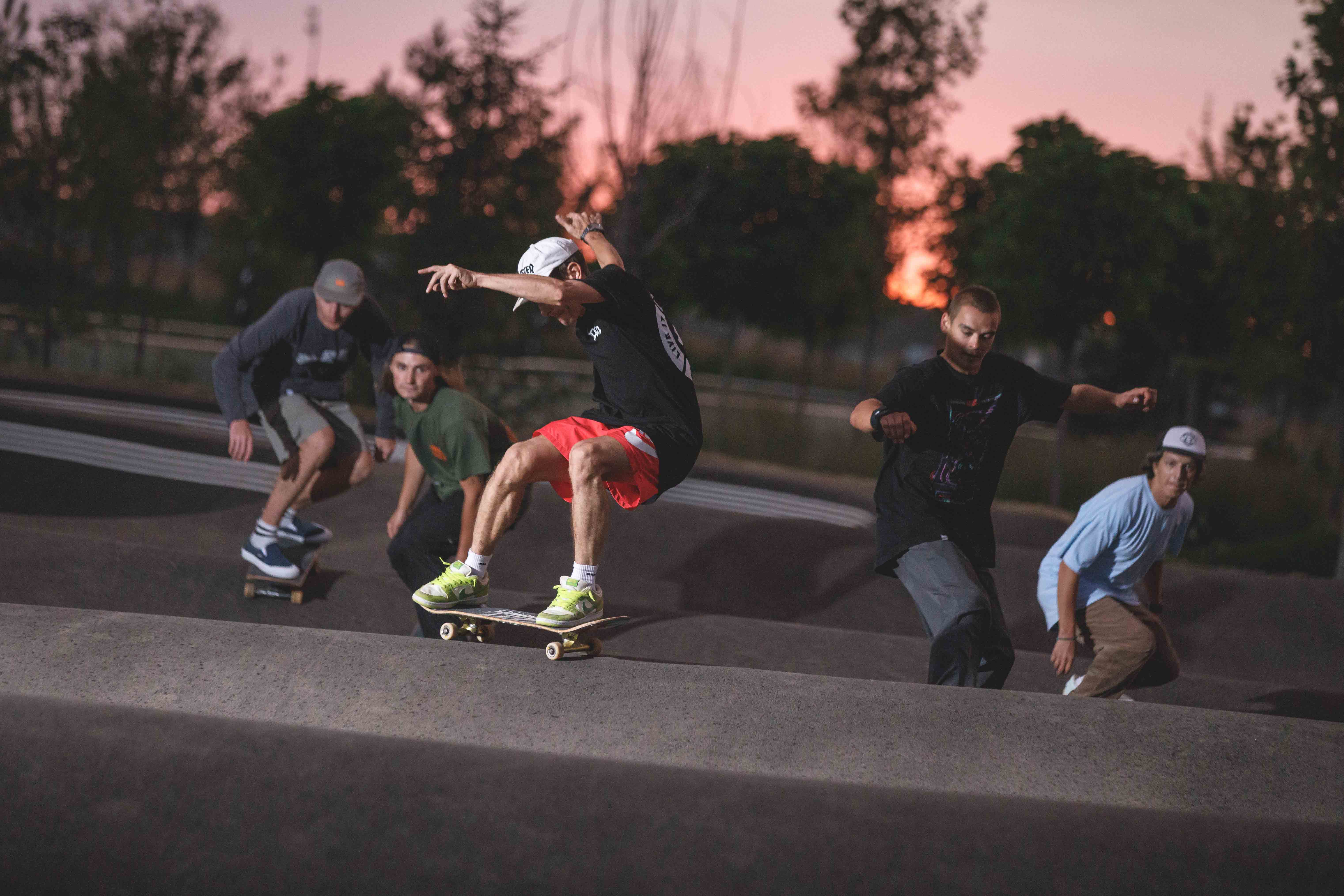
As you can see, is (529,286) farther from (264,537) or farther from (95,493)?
(95,493)

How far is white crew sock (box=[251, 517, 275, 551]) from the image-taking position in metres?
6.22

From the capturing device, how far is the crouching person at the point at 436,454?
5.77 metres

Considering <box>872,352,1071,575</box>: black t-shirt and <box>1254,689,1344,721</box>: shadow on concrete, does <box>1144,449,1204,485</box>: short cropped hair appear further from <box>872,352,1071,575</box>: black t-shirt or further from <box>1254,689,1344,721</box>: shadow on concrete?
<box>1254,689,1344,721</box>: shadow on concrete

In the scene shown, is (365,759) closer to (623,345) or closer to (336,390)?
Answer: (623,345)

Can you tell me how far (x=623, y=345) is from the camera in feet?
15.3

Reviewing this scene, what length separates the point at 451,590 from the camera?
4.71m

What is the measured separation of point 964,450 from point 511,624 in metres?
2.10

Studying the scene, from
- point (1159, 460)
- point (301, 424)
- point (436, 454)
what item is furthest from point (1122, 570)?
point (301, 424)

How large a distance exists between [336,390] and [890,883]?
4.73 meters

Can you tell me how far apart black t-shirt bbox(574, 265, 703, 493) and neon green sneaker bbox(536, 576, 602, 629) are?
529 mm

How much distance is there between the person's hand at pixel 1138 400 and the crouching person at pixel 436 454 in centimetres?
303

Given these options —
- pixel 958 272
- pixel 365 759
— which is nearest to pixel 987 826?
pixel 365 759

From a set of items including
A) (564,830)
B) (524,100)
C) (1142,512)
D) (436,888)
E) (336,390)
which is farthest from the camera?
(524,100)

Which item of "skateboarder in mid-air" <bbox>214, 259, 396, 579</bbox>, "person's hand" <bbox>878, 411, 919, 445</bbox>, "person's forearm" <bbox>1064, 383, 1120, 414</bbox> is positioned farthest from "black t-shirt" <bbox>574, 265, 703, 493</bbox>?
"skateboarder in mid-air" <bbox>214, 259, 396, 579</bbox>
